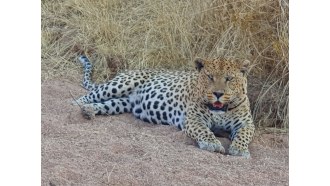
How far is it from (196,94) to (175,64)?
27 centimetres

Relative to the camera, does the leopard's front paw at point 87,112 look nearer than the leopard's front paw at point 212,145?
No

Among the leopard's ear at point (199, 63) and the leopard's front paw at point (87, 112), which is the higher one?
the leopard's ear at point (199, 63)

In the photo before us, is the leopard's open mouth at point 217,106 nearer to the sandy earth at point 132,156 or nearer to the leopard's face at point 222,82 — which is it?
the leopard's face at point 222,82

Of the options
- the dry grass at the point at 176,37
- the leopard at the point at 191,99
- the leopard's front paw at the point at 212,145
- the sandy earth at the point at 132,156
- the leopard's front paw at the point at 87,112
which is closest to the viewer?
the sandy earth at the point at 132,156

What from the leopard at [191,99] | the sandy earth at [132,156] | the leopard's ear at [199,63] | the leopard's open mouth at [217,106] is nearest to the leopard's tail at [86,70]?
the leopard at [191,99]

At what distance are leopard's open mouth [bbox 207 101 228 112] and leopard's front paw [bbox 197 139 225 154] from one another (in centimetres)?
21

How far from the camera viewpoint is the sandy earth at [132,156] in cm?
466

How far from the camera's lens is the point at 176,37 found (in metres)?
5.26

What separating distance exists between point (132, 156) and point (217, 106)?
585 millimetres

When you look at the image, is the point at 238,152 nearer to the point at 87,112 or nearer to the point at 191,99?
the point at 191,99

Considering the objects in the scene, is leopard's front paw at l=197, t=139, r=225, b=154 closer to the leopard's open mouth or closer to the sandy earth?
the sandy earth

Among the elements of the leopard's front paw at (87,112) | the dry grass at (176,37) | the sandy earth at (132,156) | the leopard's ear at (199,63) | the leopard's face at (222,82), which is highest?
the dry grass at (176,37)

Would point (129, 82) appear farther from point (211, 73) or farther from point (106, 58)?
point (211, 73)
